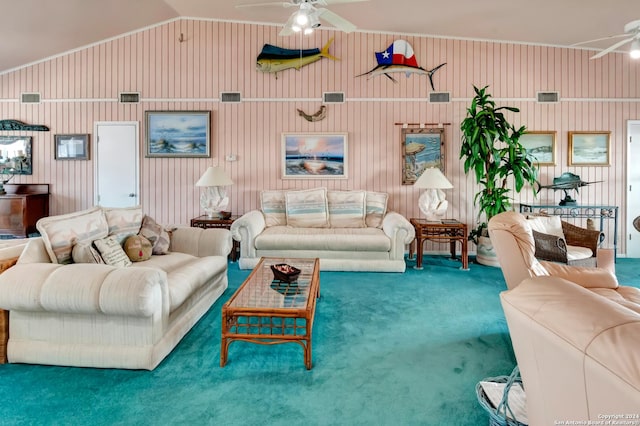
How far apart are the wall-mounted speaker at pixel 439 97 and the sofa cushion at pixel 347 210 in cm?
178

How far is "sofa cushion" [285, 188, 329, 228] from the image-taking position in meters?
4.96

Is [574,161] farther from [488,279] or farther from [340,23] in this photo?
[340,23]

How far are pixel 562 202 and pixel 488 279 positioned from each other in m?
1.97

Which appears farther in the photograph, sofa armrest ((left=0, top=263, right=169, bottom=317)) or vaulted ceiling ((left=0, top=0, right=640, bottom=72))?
vaulted ceiling ((left=0, top=0, right=640, bottom=72))

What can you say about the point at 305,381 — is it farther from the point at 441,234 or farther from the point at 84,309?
the point at 441,234

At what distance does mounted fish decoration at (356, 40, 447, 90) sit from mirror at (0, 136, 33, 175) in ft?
18.5

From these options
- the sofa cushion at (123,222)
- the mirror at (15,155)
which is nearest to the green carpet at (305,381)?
the sofa cushion at (123,222)

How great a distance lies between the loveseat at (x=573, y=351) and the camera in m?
0.67

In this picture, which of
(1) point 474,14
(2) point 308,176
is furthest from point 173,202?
(1) point 474,14

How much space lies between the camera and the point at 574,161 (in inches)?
206

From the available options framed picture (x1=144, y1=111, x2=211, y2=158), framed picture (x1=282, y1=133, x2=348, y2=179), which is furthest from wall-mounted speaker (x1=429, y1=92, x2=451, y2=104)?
framed picture (x1=144, y1=111, x2=211, y2=158)

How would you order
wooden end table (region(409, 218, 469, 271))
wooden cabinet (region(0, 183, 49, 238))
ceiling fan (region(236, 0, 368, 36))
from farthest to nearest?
1. wooden cabinet (region(0, 183, 49, 238))
2. wooden end table (region(409, 218, 469, 271))
3. ceiling fan (region(236, 0, 368, 36))

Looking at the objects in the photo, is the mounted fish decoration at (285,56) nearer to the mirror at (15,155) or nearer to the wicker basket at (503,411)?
the mirror at (15,155)

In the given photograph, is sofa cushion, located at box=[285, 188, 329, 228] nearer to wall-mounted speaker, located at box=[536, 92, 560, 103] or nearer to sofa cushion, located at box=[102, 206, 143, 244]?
sofa cushion, located at box=[102, 206, 143, 244]
